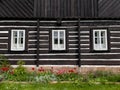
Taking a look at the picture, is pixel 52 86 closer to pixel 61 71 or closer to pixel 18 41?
pixel 61 71

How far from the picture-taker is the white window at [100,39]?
19641 mm

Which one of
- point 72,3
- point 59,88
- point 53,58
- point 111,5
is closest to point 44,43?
point 53,58

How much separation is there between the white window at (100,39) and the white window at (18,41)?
439cm

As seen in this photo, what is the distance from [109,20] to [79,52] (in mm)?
2703

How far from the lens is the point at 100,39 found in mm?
19766

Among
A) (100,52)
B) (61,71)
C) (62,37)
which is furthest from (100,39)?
(61,71)

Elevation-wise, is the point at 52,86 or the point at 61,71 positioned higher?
the point at 61,71

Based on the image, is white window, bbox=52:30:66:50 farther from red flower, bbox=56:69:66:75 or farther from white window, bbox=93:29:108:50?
white window, bbox=93:29:108:50

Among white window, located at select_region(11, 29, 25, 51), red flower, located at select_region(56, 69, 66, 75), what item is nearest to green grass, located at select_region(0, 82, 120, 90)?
red flower, located at select_region(56, 69, 66, 75)

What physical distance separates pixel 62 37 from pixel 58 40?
307 millimetres

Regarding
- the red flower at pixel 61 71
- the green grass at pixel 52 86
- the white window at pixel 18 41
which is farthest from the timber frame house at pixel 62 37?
the green grass at pixel 52 86

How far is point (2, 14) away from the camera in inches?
792

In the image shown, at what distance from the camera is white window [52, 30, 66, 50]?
64.6 feet

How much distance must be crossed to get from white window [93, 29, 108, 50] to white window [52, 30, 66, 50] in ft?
6.20
